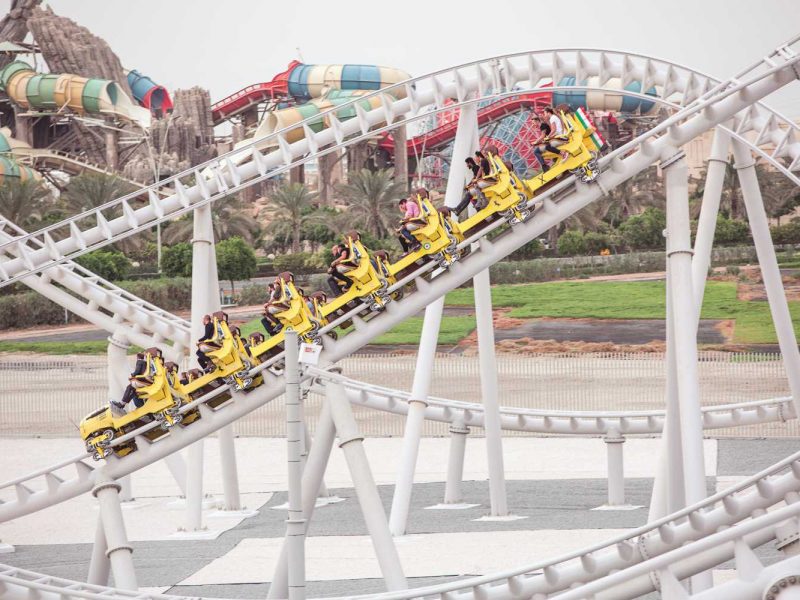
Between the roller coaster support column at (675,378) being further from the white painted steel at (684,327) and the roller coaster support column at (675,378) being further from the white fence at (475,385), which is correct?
the white fence at (475,385)

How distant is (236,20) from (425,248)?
122ft

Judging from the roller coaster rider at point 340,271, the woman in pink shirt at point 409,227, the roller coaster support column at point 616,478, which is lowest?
the roller coaster support column at point 616,478

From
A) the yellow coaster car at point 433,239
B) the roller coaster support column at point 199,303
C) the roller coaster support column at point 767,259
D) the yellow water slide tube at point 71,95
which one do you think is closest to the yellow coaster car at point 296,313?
the yellow coaster car at point 433,239

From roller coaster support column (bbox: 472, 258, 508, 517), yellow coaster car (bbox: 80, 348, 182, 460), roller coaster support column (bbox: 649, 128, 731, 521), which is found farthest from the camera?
roller coaster support column (bbox: 472, 258, 508, 517)

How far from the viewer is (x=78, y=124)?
163 ft

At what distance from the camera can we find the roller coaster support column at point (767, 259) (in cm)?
1113

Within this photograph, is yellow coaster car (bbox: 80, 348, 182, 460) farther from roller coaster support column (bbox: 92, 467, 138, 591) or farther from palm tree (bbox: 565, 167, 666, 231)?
palm tree (bbox: 565, 167, 666, 231)

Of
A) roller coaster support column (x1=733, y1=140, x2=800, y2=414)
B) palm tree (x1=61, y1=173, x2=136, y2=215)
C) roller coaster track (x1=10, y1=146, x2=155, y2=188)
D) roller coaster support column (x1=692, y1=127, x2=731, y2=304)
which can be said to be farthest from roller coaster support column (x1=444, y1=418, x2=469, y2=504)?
roller coaster track (x1=10, y1=146, x2=155, y2=188)

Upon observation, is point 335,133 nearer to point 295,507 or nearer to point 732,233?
point 295,507

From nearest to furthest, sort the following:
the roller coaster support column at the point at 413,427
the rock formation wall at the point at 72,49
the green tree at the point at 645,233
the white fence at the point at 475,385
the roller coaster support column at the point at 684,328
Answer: the roller coaster support column at the point at 684,328 → the roller coaster support column at the point at 413,427 → the white fence at the point at 475,385 → the green tree at the point at 645,233 → the rock formation wall at the point at 72,49

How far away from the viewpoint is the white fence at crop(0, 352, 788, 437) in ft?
82.9

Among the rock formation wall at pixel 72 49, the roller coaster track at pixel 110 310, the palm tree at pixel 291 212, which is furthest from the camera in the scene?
the rock formation wall at pixel 72 49

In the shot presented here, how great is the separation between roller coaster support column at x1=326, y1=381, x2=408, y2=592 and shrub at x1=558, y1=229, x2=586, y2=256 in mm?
27488

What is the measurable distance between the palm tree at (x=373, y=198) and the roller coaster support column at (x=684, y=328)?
88.2 feet
